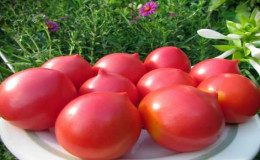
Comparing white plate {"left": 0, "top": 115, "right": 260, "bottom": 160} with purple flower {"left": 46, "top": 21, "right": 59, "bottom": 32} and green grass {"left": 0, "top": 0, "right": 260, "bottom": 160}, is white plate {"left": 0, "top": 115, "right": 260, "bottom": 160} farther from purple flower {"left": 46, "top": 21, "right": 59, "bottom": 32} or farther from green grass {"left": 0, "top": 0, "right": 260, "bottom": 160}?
purple flower {"left": 46, "top": 21, "right": 59, "bottom": 32}

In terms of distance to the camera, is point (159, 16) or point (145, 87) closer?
point (145, 87)

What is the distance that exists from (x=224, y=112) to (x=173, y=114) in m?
0.12

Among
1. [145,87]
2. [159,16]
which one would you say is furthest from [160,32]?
[145,87]

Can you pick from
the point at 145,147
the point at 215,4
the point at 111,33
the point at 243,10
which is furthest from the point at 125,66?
the point at 243,10

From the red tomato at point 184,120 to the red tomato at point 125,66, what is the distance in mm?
167

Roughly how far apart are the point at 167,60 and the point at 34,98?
0.30m

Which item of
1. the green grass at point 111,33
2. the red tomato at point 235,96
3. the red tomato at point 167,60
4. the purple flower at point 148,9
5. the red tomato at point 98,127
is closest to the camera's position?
the red tomato at point 98,127

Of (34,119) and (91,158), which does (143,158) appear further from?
(34,119)

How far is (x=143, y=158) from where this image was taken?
548 millimetres

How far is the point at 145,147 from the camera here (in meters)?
0.58

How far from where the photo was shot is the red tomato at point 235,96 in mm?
628

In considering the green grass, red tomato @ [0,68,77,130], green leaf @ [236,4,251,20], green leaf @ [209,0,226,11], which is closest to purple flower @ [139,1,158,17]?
the green grass

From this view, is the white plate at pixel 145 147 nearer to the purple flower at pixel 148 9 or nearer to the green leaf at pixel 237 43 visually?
the green leaf at pixel 237 43

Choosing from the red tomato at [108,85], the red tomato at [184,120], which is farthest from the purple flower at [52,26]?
the red tomato at [184,120]
